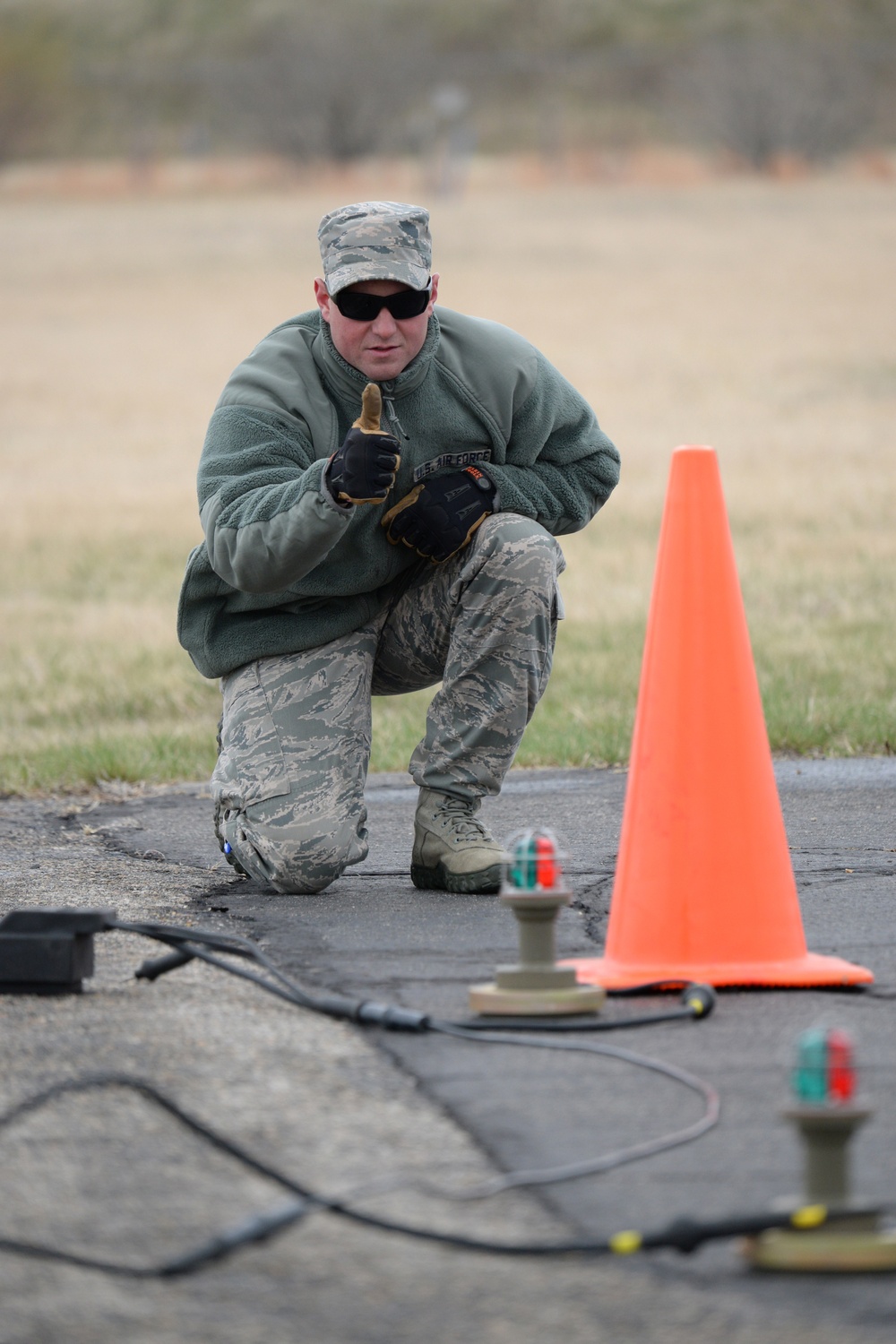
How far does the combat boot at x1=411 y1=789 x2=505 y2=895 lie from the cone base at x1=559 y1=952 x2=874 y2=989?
2.55 ft

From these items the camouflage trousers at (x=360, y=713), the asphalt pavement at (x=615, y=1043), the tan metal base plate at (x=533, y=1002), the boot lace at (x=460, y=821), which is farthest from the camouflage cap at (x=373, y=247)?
the tan metal base plate at (x=533, y=1002)

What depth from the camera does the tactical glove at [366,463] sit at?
134 inches

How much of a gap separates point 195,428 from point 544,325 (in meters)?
6.25

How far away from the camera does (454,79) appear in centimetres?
5794

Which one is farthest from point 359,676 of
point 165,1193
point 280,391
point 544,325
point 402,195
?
point 402,195

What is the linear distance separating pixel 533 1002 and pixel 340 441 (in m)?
1.54

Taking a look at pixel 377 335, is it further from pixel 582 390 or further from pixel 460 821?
pixel 582 390

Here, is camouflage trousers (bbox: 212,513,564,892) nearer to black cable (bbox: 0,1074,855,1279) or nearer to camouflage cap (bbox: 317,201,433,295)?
camouflage cap (bbox: 317,201,433,295)

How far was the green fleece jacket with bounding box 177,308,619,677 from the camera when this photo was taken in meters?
3.80

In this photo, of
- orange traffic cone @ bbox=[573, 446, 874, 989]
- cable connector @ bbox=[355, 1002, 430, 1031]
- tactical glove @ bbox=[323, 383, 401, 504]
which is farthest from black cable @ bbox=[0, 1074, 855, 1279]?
tactical glove @ bbox=[323, 383, 401, 504]

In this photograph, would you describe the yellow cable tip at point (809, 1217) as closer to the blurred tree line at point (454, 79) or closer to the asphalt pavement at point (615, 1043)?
the asphalt pavement at point (615, 1043)

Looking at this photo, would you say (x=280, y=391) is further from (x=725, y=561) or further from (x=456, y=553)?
(x=725, y=561)

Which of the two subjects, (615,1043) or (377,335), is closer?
(615,1043)

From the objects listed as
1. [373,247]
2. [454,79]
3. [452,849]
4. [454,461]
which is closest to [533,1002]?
[452,849]
